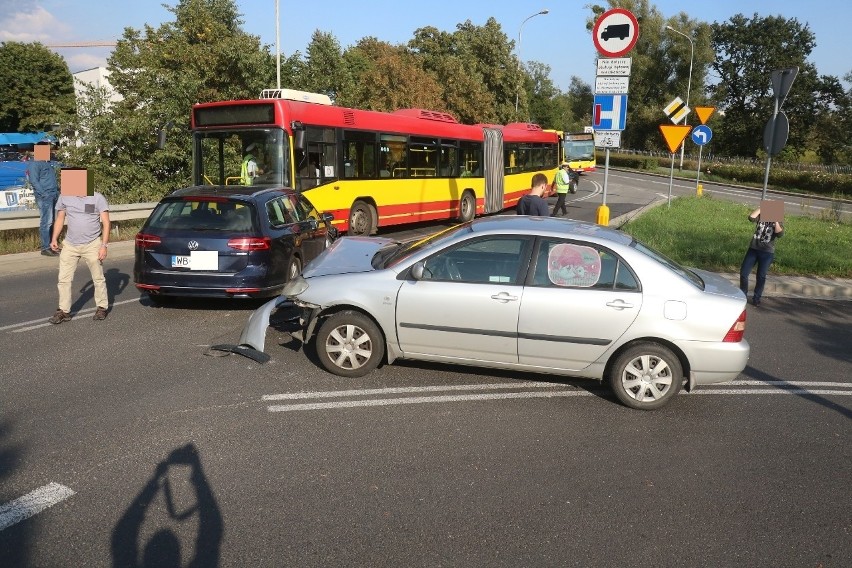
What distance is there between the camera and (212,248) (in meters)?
8.16

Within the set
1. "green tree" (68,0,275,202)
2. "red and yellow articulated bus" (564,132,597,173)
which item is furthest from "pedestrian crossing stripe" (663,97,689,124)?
"red and yellow articulated bus" (564,132,597,173)

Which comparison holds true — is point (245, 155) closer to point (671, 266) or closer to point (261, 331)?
point (261, 331)

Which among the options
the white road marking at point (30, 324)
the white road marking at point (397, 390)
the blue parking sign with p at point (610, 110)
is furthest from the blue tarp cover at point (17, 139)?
the white road marking at point (397, 390)

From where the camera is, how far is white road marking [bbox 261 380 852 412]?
226 inches

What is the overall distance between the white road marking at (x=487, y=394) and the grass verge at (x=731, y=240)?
545 centimetres

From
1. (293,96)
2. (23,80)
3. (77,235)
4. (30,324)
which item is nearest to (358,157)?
(293,96)

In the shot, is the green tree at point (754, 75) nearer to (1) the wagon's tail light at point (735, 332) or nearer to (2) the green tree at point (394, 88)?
(2) the green tree at point (394, 88)

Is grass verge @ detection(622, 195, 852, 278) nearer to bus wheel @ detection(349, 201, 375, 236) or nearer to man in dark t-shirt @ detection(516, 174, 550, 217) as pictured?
man in dark t-shirt @ detection(516, 174, 550, 217)

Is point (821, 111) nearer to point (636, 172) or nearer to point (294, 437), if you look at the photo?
point (636, 172)

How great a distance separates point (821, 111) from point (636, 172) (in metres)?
30.7

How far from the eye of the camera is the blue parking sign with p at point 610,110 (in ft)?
37.2

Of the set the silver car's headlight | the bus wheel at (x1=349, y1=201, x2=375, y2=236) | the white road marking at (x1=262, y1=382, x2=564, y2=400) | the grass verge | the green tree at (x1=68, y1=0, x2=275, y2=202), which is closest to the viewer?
the white road marking at (x1=262, y1=382, x2=564, y2=400)

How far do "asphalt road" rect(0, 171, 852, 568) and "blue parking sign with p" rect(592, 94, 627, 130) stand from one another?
5.23m

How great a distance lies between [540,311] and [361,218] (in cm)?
1061
